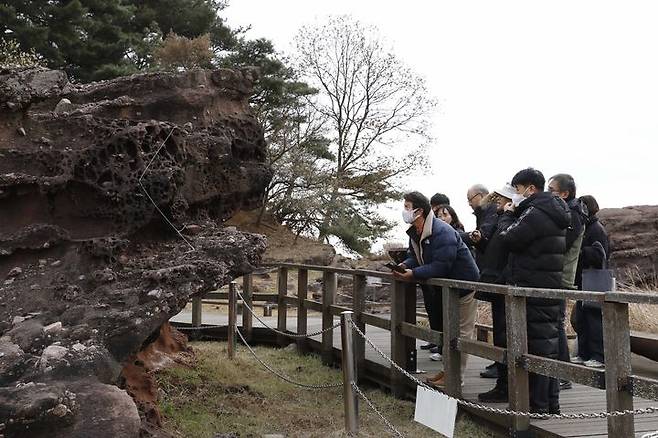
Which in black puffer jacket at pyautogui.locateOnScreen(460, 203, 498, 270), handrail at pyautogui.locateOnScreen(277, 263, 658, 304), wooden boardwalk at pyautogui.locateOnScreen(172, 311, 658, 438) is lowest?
wooden boardwalk at pyautogui.locateOnScreen(172, 311, 658, 438)

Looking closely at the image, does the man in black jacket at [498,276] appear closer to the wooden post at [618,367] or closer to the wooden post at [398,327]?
the wooden post at [398,327]

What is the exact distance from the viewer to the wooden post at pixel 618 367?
4.66 m

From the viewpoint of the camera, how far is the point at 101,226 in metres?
6.11

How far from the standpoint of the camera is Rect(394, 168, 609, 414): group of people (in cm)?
591

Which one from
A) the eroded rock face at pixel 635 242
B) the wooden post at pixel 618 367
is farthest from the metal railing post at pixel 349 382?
the eroded rock face at pixel 635 242

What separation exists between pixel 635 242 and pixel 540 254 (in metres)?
15.2

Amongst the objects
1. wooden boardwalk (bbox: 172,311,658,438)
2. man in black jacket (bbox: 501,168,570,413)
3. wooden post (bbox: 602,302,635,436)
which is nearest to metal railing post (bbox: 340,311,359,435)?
wooden boardwalk (bbox: 172,311,658,438)

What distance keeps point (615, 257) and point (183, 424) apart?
51.9 feet

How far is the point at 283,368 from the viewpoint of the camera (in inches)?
384

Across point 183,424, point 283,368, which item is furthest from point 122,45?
point 183,424

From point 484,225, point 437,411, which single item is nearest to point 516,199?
point 484,225

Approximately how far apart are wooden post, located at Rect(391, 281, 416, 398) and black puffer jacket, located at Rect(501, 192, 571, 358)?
1.82 meters

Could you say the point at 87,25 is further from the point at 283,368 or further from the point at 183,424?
the point at 183,424

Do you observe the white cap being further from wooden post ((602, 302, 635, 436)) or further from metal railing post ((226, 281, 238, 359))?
metal railing post ((226, 281, 238, 359))
